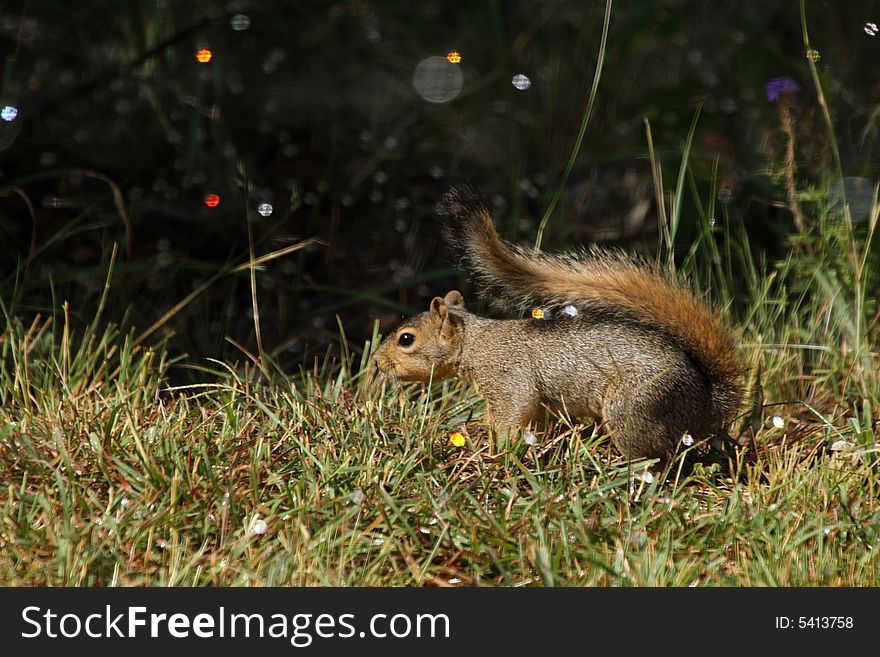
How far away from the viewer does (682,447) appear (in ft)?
11.5

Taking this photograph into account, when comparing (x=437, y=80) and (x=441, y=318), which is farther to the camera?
(x=437, y=80)

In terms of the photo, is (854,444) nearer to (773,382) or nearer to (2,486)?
(773,382)

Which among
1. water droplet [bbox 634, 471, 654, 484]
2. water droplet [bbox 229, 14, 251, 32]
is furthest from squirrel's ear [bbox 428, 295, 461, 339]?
water droplet [bbox 229, 14, 251, 32]

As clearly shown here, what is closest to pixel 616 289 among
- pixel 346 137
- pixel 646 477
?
pixel 646 477

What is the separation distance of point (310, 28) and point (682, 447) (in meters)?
3.63

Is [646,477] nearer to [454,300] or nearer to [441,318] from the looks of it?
[441,318]

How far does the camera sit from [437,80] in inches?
245

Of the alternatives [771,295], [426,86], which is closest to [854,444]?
[771,295]

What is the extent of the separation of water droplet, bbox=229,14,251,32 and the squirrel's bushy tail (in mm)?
2457

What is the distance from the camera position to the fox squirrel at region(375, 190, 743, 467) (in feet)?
11.2

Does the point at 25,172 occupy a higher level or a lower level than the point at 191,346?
higher

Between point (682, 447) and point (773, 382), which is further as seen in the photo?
point (773, 382)

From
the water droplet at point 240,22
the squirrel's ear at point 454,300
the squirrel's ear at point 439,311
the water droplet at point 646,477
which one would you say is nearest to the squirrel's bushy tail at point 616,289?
the squirrel's ear at point 439,311

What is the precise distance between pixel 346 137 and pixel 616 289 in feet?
9.14
